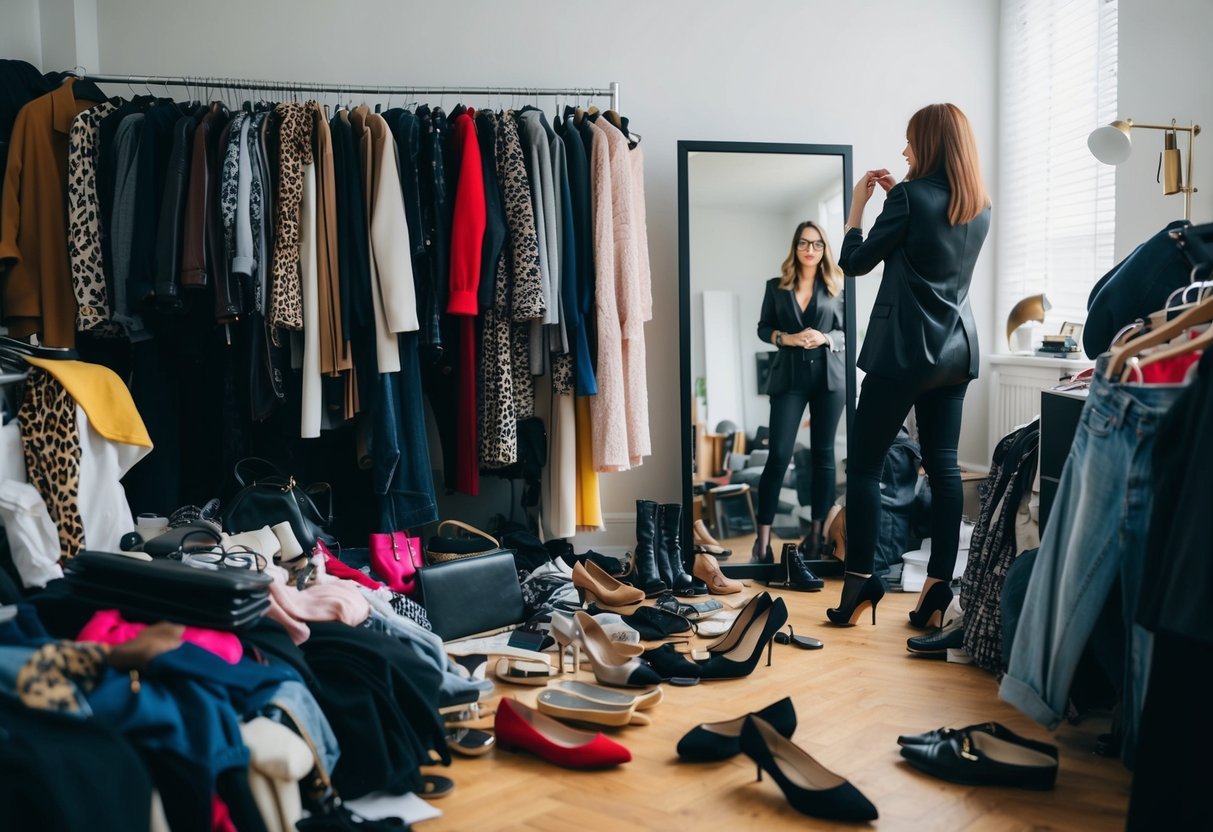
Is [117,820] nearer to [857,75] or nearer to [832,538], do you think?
[832,538]

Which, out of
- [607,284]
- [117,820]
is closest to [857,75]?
[607,284]

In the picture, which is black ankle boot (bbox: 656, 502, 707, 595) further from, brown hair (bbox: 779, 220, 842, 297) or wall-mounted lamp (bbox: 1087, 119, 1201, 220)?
wall-mounted lamp (bbox: 1087, 119, 1201, 220)

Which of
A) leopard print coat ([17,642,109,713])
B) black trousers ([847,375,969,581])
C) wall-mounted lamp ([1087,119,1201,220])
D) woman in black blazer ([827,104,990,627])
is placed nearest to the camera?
leopard print coat ([17,642,109,713])

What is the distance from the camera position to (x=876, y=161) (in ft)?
13.6

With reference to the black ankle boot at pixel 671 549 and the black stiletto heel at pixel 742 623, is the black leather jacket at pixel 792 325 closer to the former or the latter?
the black ankle boot at pixel 671 549

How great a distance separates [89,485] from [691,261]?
228cm

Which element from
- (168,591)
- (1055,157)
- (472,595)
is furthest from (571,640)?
(1055,157)

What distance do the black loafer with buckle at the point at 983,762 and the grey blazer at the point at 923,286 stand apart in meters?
1.22

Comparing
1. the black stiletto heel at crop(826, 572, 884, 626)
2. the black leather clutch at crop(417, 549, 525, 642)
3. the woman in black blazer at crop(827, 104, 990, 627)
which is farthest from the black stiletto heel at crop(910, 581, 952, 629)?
the black leather clutch at crop(417, 549, 525, 642)

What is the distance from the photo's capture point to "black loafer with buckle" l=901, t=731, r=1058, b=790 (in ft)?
6.43

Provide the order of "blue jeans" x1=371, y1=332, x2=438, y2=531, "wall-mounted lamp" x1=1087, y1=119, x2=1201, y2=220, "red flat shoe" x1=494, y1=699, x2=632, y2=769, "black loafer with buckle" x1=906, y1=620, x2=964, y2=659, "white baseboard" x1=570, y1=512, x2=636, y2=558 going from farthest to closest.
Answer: "white baseboard" x1=570, y1=512, x2=636, y2=558 → "blue jeans" x1=371, y1=332, x2=438, y2=531 → "black loafer with buckle" x1=906, y1=620, x2=964, y2=659 → "wall-mounted lamp" x1=1087, y1=119, x2=1201, y2=220 → "red flat shoe" x1=494, y1=699, x2=632, y2=769

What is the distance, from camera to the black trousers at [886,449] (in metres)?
3.05

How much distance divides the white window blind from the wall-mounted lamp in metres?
0.70

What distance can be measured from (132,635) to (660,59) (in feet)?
10.2
